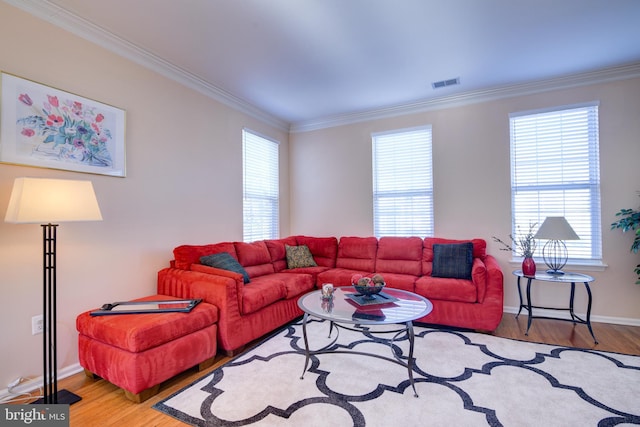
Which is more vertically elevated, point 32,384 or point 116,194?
point 116,194

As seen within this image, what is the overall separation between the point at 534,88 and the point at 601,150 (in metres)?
1.04

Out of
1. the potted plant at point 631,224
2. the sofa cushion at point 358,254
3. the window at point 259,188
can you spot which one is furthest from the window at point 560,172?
the window at point 259,188

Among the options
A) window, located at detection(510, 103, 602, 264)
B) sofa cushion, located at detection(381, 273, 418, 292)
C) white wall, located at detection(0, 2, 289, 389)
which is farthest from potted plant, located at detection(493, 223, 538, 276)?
white wall, located at detection(0, 2, 289, 389)

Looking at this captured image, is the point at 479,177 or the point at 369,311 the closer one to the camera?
the point at 369,311

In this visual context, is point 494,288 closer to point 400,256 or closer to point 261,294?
point 400,256

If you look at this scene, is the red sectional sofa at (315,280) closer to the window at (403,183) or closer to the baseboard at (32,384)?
the window at (403,183)

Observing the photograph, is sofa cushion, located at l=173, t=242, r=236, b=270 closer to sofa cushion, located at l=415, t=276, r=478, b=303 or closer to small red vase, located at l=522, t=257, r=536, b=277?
sofa cushion, located at l=415, t=276, r=478, b=303

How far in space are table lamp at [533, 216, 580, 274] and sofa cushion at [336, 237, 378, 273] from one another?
1.90 m

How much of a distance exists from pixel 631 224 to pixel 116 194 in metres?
5.17

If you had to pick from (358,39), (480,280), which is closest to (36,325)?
(358,39)

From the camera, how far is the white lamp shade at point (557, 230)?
3.04 metres

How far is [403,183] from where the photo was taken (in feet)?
15.1

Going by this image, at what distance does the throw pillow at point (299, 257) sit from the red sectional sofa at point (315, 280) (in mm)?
72

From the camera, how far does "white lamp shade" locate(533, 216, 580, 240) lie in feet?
9.99
